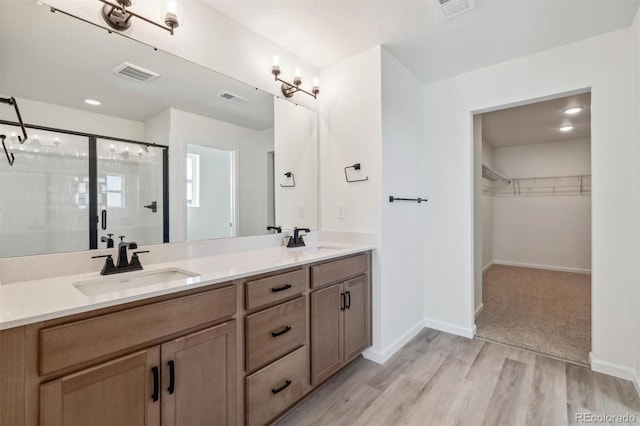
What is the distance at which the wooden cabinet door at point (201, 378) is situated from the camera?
3.83 feet

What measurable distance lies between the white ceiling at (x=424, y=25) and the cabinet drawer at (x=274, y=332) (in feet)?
6.13

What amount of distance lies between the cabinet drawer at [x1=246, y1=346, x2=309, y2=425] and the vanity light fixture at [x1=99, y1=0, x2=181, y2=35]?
1.88 metres

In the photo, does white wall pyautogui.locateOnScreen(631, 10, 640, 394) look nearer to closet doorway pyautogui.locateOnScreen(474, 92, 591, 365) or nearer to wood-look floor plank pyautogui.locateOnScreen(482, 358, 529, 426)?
wood-look floor plank pyautogui.locateOnScreen(482, 358, 529, 426)

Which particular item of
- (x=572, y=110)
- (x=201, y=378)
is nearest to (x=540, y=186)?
(x=572, y=110)

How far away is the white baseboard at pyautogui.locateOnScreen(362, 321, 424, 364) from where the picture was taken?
91.1 inches

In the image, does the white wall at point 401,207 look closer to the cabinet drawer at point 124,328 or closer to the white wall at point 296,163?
the white wall at point 296,163

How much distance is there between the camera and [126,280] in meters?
1.39

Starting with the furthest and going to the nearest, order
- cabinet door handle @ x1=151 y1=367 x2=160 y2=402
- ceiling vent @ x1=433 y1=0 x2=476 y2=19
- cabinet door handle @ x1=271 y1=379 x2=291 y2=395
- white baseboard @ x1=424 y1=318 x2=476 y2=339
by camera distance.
→ white baseboard @ x1=424 y1=318 x2=476 y2=339
ceiling vent @ x1=433 y1=0 x2=476 y2=19
cabinet door handle @ x1=271 y1=379 x2=291 y2=395
cabinet door handle @ x1=151 y1=367 x2=160 y2=402

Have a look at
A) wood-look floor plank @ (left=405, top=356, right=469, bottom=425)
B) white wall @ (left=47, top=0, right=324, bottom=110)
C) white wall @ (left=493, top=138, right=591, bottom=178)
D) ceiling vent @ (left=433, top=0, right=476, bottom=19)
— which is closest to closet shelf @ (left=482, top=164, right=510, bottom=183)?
white wall @ (left=493, top=138, right=591, bottom=178)

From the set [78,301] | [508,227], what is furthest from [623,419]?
[508,227]

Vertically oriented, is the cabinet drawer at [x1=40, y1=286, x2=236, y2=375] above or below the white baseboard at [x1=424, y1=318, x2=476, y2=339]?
above

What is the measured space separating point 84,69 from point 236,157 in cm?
93

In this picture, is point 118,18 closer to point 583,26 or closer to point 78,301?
point 78,301

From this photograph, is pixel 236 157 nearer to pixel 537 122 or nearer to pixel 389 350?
pixel 389 350
